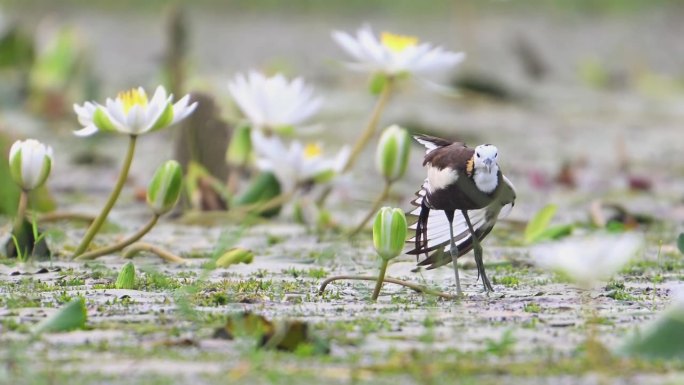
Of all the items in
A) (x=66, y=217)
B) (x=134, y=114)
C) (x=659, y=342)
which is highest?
(x=134, y=114)

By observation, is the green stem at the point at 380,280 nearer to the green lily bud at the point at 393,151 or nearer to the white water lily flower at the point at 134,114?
the white water lily flower at the point at 134,114

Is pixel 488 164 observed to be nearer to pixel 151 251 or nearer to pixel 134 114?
pixel 134 114

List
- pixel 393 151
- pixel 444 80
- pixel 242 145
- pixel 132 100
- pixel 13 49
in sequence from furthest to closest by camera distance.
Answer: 1. pixel 444 80
2. pixel 13 49
3. pixel 242 145
4. pixel 393 151
5. pixel 132 100

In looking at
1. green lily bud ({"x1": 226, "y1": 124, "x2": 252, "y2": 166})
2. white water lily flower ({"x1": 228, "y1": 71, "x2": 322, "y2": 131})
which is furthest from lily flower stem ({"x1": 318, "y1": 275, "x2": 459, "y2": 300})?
green lily bud ({"x1": 226, "y1": 124, "x2": 252, "y2": 166})

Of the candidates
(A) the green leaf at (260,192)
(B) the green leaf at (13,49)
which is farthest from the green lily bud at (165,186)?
(B) the green leaf at (13,49)

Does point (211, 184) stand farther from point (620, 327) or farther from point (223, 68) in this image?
point (223, 68)

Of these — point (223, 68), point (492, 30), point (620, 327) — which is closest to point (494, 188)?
point (620, 327)

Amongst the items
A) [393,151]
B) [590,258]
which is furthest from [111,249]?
[590,258]
